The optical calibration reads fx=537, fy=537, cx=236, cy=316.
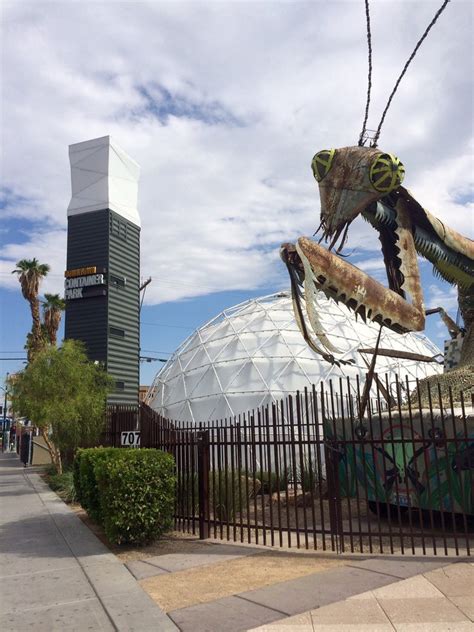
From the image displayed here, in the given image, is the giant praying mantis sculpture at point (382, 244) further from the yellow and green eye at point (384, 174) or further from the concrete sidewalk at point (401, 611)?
the concrete sidewalk at point (401, 611)

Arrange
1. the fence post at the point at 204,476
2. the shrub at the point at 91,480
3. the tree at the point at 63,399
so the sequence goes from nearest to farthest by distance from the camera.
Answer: the fence post at the point at 204,476 → the shrub at the point at 91,480 → the tree at the point at 63,399

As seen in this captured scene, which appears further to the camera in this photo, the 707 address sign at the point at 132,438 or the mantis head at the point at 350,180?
the 707 address sign at the point at 132,438

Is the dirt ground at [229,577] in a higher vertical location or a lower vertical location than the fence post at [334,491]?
lower

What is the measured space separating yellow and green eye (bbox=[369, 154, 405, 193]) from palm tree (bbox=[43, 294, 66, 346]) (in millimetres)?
26746

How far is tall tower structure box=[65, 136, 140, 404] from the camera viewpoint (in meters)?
31.0

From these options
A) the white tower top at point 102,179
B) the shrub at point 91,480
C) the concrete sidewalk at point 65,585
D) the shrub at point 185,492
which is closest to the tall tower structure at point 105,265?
the white tower top at point 102,179

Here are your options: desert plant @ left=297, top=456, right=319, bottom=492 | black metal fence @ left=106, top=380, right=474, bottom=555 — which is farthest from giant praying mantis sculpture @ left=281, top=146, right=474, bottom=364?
desert plant @ left=297, top=456, right=319, bottom=492

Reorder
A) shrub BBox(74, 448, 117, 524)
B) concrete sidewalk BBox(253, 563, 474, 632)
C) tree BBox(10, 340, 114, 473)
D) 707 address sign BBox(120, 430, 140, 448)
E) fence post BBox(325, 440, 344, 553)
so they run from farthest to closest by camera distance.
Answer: tree BBox(10, 340, 114, 473), 707 address sign BBox(120, 430, 140, 448), shrub BBox(74, 448, 117, 524), fence post BBox(325, 440, 344, 553), concrete sidewalk BBox(253, 563, 474, 632)

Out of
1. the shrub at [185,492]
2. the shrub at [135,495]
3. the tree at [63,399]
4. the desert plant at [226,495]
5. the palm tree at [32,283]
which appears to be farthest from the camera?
the palm tree at [32,283]

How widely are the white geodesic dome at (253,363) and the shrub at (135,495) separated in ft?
41.7

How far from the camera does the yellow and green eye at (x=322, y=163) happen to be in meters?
7.96

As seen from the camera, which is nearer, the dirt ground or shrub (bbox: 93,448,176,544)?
the dirt ground

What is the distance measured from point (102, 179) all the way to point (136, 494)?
1125 inches

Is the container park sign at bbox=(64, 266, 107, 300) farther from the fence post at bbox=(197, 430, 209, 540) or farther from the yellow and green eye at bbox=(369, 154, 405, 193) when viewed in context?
the yellow and green eye at bbox=(369, 154, 405, 193)
